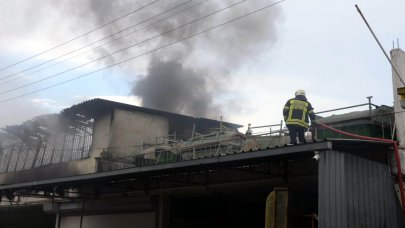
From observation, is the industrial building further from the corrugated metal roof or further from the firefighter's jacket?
the firefighter's jacket

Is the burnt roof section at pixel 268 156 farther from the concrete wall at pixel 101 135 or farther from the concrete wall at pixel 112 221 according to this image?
the concrete wall at pixel 101 135

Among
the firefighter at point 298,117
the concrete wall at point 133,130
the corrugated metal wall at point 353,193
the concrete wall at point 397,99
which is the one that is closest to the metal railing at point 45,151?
the concrete wall at point 133,130

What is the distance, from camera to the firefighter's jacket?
9.64 meters

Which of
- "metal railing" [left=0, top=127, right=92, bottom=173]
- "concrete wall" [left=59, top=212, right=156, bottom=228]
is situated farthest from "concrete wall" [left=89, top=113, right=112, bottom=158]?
"concrete wall" [left=59, top=212, right=156, bottom=228]

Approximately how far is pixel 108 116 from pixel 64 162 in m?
2.73

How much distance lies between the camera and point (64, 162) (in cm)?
1866

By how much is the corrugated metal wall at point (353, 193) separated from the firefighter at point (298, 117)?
1.91 metres

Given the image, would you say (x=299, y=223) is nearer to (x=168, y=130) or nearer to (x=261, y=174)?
(x=261, y=174)

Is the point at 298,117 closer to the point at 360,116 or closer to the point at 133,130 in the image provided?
the point at 360,116

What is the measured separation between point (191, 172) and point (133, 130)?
748 cm

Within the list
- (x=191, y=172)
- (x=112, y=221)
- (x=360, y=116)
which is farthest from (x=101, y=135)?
(x=360, y=116)

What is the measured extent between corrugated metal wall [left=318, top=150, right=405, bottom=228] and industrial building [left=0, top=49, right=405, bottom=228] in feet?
0.05

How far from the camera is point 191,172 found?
1153 centimetres

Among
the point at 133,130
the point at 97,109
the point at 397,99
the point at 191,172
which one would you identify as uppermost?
the point at 97,109
